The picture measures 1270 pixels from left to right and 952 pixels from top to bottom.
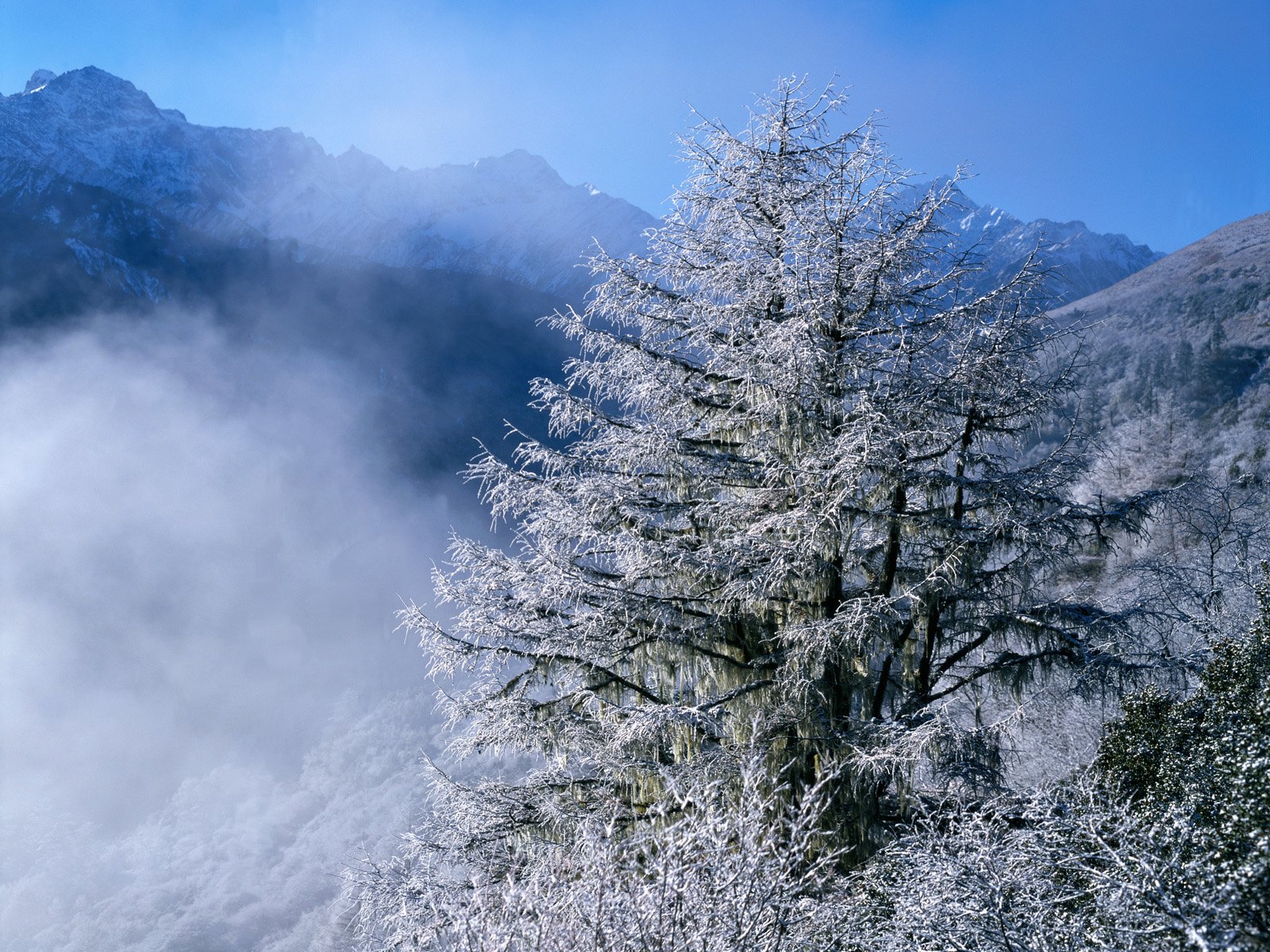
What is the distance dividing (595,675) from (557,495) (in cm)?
163

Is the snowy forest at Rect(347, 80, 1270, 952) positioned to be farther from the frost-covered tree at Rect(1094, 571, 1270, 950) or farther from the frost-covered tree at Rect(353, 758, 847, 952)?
the frost-covered tree at Rect(353, 758, 847, 952)

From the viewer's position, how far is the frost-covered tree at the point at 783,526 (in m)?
5.61

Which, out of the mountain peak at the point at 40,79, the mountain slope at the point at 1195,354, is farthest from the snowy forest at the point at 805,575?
the mountain peak at the point at 40,79

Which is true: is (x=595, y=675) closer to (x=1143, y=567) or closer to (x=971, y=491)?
(x=971, y=491)

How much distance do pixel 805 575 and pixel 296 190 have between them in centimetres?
13858

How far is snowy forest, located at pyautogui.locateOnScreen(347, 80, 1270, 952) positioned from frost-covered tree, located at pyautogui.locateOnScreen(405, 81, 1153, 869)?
0.03 metres

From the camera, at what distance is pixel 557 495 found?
661cm

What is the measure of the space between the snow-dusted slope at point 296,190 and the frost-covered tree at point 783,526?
93297 millimetres

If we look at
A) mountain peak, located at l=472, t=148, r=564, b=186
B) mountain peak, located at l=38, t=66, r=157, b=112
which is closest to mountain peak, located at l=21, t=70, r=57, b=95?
mountain peak, located at l=38, t=66, r=157, b=112

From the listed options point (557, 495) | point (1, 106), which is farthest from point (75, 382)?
point (557, 495)

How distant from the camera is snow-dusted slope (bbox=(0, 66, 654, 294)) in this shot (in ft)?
346

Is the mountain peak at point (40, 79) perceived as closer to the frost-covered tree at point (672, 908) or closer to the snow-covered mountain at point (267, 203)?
the snow-covered mountain at point (267, 203)

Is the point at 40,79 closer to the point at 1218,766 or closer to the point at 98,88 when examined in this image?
the point at 98,88

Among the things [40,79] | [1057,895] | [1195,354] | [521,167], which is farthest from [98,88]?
[1057,895]
